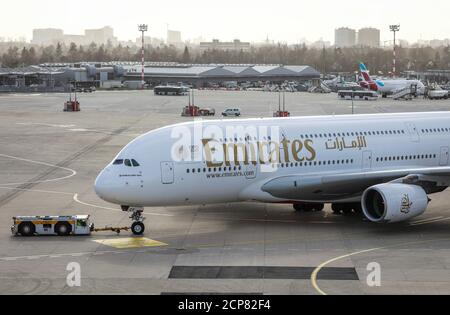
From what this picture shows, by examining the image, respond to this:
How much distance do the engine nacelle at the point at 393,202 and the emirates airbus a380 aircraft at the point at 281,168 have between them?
0.04 m

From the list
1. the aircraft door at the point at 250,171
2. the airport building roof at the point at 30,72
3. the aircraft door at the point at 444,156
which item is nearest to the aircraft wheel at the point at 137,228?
the aircraft door at the point at 250,171

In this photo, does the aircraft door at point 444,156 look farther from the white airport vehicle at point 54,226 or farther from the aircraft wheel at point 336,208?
the white airport vehicle at point 54,226

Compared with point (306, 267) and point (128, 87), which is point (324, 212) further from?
point (128, 87)

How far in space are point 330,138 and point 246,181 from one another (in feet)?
16.3

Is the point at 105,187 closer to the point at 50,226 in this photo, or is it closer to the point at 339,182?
the point at 50,226

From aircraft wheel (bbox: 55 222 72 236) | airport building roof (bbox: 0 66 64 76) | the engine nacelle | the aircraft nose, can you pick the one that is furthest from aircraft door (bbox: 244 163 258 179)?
airport building roof (bbox: 0 66 64 76)

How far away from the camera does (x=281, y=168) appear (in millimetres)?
39094

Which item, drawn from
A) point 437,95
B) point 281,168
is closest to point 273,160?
point 281,168

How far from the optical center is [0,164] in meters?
61.5

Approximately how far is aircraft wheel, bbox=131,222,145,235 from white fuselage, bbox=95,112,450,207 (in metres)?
0.97

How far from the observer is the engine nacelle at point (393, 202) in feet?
120

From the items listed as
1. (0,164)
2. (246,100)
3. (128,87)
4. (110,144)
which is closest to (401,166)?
(0,164)

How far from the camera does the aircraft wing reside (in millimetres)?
38688

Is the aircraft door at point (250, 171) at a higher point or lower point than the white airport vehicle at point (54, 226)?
higher
